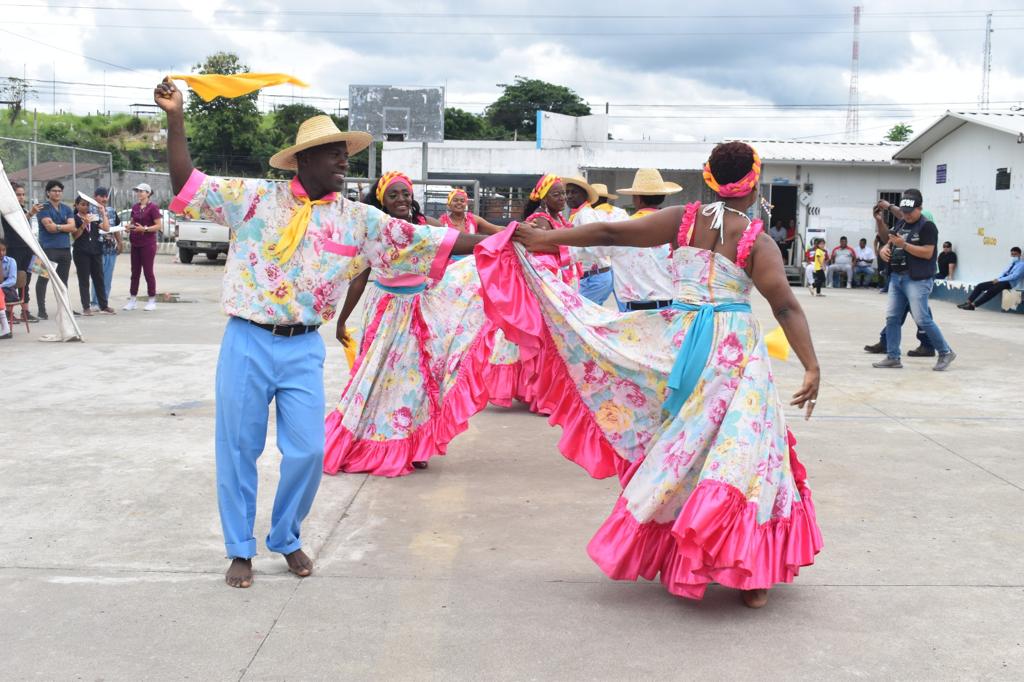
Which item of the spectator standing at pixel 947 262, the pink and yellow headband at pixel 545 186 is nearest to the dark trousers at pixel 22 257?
the pink and yellow headband at pixel 545 186

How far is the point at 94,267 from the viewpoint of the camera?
15359mm

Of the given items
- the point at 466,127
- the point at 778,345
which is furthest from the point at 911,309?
the point at 466,127

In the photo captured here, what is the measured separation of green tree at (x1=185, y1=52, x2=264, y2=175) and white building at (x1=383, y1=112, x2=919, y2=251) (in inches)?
618

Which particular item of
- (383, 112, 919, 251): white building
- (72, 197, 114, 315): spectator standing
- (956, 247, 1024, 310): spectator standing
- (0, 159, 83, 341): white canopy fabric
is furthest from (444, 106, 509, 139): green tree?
(0, 159, 83, 341): white canopy fabric

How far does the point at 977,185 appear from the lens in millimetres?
22609

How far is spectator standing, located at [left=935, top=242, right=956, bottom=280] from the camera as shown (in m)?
23.0

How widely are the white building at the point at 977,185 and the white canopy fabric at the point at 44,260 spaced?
17581 mm

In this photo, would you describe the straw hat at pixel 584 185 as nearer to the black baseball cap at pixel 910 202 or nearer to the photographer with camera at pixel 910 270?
the photographer with camera at pixel 910 270

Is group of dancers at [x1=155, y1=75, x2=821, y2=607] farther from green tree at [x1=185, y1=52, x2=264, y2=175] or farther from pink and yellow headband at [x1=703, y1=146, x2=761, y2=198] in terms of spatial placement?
green tree at [x1=185, y1=52, x2=264, y2=175]

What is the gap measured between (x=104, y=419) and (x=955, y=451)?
6.34 m

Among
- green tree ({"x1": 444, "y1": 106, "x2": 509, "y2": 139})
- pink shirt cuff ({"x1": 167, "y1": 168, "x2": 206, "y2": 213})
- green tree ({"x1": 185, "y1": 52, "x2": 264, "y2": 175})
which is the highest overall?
green tree ({"x1": 444, "y1": 106, "x2": 509, "y2": 139})

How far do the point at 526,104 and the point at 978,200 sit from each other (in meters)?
63.1

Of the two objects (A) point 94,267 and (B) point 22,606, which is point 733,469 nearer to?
(B) point 22,606

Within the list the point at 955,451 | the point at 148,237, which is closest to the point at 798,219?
the point at 148,237
